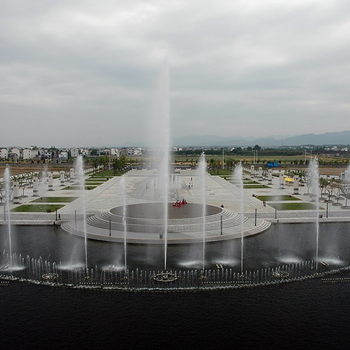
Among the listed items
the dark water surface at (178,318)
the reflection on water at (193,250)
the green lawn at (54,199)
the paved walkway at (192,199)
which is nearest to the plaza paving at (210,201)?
the paved walkway at (192,199)

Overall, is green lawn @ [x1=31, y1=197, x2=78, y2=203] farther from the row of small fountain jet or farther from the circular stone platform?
the row of small fountain jet

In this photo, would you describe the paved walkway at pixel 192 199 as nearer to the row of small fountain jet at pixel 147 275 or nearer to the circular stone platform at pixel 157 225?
the circular stone platform at pixel 157 225

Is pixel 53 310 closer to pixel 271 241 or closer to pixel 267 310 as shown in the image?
pixel 267 310

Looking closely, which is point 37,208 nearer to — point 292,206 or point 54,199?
point 54,199

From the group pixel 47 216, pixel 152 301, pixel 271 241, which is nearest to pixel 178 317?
pixel 152 301

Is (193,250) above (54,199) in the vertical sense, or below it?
below

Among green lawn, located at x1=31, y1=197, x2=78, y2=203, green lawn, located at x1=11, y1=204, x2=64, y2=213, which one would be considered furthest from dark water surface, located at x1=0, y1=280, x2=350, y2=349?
green lawn, located at x1=31, y1=197, x2=78, y2=203

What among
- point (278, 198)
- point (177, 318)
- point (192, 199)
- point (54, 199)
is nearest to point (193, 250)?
point (177, 318)
